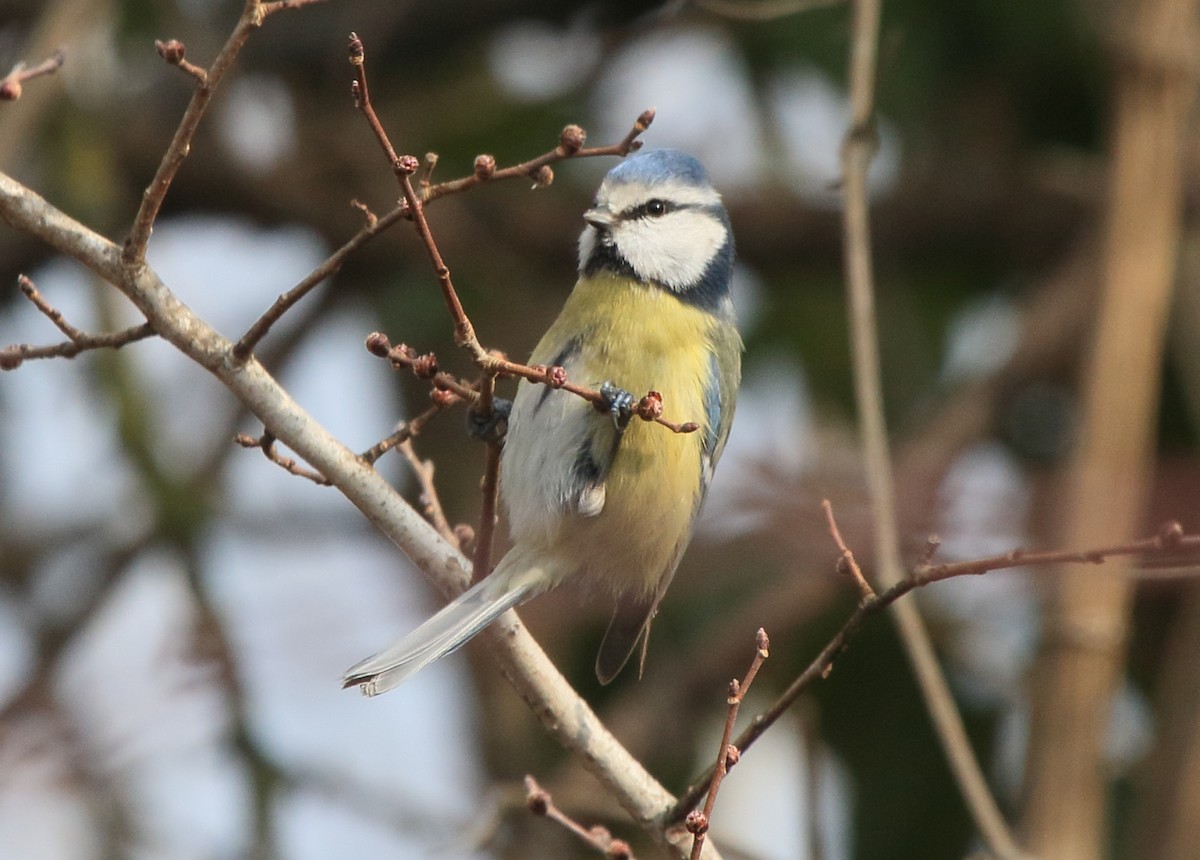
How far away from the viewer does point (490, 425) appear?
1.73 metres

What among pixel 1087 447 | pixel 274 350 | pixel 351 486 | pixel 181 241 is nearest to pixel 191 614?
pixel 274 350

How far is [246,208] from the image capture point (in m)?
4.25

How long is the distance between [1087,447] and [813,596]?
82cm

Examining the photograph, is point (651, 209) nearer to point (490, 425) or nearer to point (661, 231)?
point (661, 231)

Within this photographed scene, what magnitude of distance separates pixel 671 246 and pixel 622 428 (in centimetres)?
56

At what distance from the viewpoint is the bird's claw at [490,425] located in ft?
5.67

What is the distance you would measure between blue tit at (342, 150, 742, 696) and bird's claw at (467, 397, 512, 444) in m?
0.10

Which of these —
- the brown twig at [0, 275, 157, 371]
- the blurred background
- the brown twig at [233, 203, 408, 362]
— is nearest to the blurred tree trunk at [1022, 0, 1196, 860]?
the blurred background

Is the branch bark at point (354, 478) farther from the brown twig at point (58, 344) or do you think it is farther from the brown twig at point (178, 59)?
the brown twig at point (178, 59)

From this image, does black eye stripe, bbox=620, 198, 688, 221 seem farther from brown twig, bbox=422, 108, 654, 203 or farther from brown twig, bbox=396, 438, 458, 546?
brown twig, bbox=422, 108, 654, 203

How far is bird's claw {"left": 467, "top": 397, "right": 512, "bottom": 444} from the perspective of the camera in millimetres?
1728

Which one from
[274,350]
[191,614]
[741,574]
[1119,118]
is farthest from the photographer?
[274,350]

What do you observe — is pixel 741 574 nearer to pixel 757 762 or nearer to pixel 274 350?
pixel 757 762

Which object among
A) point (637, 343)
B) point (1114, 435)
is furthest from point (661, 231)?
point (1114, 435)
